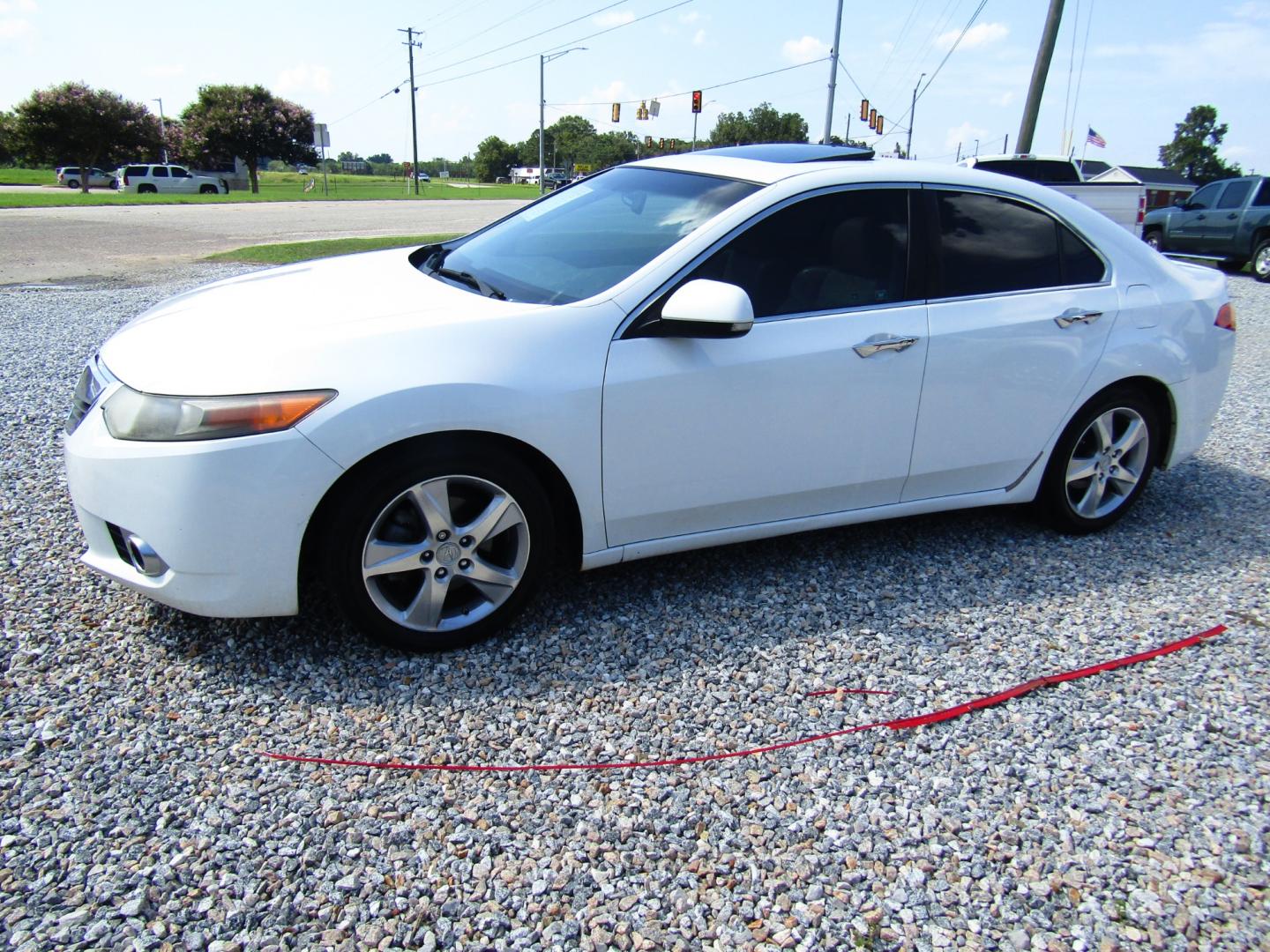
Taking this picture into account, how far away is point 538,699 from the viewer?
9.25ft

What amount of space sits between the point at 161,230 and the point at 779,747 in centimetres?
2237

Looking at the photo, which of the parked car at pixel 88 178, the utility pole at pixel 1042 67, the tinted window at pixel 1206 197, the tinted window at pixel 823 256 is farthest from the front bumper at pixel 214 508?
the parked car at pixel 88 178

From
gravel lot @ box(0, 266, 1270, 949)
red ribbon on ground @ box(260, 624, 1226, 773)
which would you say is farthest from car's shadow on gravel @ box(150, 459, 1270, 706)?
red ribbon on ground @ box(260, 624, 1226, 773)

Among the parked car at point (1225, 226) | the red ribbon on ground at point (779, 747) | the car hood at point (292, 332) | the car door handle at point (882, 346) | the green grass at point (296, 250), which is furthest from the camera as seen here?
the parked car at point (1225, 226)

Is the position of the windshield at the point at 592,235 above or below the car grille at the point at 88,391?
above

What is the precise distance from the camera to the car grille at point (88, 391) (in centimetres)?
294

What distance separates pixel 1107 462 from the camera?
4137mm

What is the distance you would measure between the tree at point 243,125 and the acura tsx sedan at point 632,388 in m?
69.0

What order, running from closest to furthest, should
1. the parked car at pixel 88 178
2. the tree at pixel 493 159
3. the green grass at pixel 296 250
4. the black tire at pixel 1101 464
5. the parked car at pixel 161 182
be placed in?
the black tire at pixel 1101 464 → the green grass at pixel 296 250 → the parked car at pixel 161 182 → the parked car at pixel 88 178 → the tree at pixel 493 159

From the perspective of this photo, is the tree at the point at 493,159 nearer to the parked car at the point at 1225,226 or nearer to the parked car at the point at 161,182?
the parked car at the point at 161,182

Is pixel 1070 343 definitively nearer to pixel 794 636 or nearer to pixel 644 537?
pixel 794 636

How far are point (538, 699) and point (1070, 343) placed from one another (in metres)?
2.68

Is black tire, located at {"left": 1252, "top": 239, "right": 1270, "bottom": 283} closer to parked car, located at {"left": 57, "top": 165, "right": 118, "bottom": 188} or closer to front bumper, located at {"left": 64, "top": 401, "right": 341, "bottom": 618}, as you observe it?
front bumper, located at {"left": 64, "top": 401, "right": 341, "bottom": 618}

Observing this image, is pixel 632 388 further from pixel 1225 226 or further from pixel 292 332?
pixel 1225 226
